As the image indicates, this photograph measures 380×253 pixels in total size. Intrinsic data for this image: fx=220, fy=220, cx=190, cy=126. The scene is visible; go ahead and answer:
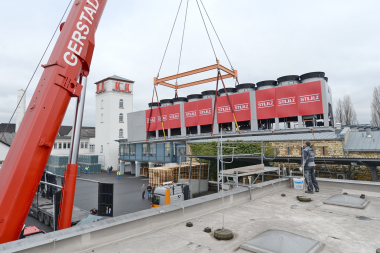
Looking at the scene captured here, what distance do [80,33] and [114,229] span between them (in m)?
4.35

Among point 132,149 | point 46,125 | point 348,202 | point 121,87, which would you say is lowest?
point 348,202

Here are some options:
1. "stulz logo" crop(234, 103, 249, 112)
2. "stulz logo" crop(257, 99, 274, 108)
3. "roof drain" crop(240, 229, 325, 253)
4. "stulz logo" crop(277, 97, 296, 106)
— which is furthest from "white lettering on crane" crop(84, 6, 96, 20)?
"stulz logo" crop(234, 103, 249, 112)

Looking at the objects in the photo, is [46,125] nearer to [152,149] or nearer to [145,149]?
[152,149]

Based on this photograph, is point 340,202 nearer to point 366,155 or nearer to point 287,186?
point 287,186

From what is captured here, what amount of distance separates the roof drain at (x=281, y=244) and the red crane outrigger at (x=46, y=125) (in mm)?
4074

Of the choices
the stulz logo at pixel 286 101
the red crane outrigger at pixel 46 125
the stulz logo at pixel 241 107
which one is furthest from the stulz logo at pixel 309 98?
the red crane outrigger at pixel 46 125

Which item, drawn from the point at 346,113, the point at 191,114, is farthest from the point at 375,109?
the point at 191,114

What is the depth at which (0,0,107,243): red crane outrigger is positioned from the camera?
3971 millimetres

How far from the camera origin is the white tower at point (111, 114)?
152 ft

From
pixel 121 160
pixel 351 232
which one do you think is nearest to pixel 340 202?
pixel 351 232

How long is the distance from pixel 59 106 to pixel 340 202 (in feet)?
26.2

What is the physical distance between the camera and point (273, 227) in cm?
493

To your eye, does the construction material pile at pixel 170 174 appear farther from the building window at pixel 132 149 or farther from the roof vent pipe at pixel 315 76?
the building window at pixel 132 149

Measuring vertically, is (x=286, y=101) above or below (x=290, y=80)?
below
